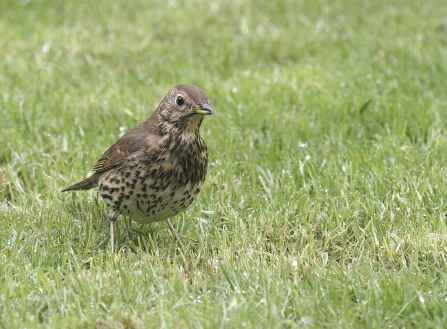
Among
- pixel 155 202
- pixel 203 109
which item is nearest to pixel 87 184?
pixel 155 202

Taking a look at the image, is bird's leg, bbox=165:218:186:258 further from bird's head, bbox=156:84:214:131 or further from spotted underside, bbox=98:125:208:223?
bird's head, bbox=156:84:214:131

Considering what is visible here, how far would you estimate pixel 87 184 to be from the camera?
5.12 metres

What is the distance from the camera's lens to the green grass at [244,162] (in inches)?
151

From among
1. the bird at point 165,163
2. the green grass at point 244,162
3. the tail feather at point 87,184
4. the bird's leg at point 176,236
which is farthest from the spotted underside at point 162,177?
the tail feather at point 87,184

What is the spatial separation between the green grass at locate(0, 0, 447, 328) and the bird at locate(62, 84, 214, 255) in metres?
0.30

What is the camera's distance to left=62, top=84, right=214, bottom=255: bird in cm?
452

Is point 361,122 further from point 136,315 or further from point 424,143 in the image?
point 136,315

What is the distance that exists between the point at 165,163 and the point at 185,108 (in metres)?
0.36

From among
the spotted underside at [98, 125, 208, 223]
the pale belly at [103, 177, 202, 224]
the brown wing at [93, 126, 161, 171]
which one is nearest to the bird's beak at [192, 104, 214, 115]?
the spotted underside at [98, 125, 208, 223]

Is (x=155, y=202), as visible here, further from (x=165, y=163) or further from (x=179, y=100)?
(x=179, y=100)

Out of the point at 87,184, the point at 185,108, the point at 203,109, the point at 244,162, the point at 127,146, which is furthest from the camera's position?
the point at 244,162

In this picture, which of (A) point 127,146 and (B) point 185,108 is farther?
(A) point 127,146

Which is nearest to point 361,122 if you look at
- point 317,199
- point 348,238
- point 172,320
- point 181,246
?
point 317,199

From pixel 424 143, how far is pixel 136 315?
3.26 metres
